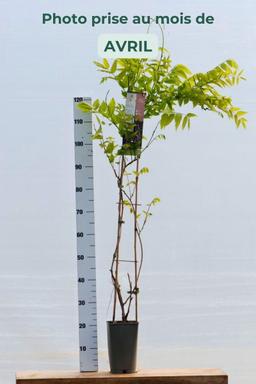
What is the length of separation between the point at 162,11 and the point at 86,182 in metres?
0.81

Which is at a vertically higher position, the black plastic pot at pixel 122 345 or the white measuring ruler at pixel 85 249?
the white measuring ruler at pixel 85 249

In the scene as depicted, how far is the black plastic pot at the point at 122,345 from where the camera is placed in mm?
2152

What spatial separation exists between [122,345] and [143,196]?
732 mm

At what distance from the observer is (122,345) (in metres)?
2.15

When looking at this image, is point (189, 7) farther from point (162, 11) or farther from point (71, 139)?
point (71, 139)

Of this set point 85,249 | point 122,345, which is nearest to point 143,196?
point 85,249

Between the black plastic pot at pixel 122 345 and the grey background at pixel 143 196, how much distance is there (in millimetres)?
656

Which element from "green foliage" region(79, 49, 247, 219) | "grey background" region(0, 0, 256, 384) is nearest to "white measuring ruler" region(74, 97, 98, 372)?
"green foliage" region(79, 49, 247, 219)

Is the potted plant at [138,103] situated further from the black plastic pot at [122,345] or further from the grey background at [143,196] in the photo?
the grey background at [143,196]

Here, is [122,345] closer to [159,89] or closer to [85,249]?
[85,249]

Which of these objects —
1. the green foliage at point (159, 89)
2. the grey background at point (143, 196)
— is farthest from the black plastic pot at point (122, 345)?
the grey background at point (143, 196)

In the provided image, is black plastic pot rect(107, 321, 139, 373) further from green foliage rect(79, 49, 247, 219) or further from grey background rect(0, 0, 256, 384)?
grey background rect(0, 0, 256, 384)

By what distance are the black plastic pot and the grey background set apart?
0.66 metres

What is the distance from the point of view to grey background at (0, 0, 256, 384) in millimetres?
2803
